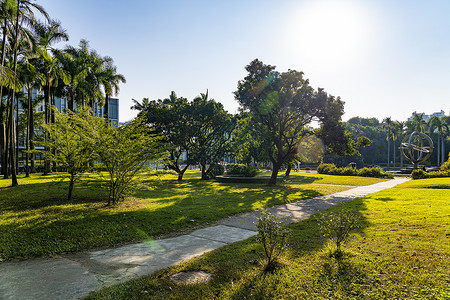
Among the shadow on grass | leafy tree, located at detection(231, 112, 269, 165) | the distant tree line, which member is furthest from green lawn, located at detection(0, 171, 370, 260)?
the distant tree line

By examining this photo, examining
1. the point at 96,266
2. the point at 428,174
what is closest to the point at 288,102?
the point at 96,266

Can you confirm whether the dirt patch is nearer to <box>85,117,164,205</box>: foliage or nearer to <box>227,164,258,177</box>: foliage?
<box>85,117,164,205</box>: foliage

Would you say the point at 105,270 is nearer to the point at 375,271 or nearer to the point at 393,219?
the point at 375,271

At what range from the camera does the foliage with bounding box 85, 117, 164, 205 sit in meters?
9.88

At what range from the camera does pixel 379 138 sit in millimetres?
78125

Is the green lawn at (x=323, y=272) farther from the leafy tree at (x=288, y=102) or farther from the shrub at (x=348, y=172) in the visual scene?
the shrub at (x=348, y=172)

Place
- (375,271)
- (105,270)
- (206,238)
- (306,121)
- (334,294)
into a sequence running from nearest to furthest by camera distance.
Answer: (334,294), (375,271), (105,270), (206,238), (306,121)

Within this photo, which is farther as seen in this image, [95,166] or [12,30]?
[12,30]

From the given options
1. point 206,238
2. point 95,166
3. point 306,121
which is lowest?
point 206,238

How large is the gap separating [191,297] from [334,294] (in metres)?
1.99

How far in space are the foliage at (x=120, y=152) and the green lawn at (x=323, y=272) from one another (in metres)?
5.99

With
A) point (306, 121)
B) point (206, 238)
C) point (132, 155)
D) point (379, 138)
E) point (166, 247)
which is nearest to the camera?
point (166, 247)

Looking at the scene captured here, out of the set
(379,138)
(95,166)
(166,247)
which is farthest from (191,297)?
(379,138)

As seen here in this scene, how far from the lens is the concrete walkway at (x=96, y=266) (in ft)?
13.1
